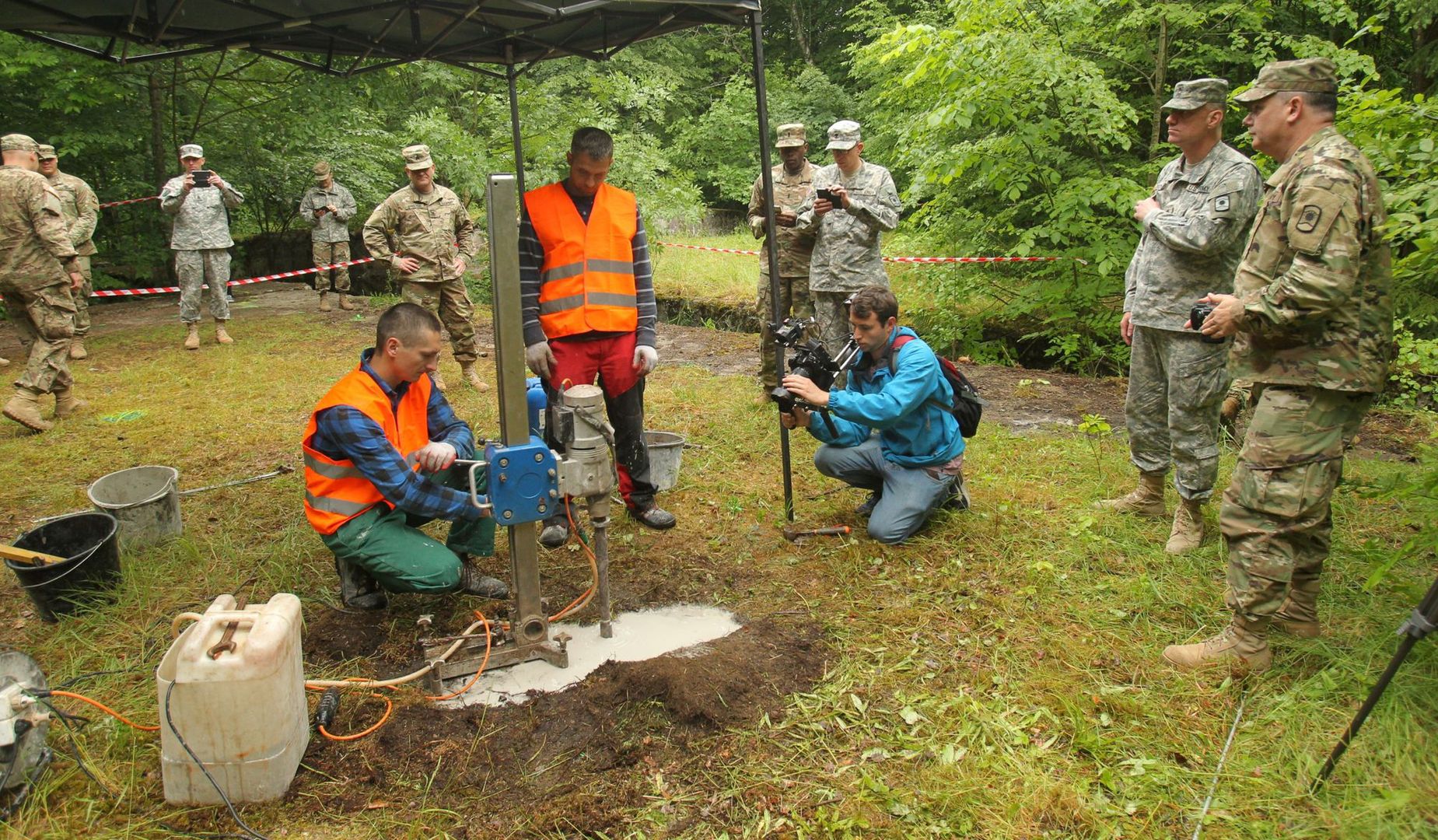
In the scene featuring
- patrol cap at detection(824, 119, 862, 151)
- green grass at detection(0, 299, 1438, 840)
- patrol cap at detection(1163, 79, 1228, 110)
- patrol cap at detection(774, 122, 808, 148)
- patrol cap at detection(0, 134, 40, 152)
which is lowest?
green grass at detection(0, 299, 1438, 840)

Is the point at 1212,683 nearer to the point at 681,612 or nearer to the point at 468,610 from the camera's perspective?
the point at 681,612

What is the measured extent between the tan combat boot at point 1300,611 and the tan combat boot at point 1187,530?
0.82 metres

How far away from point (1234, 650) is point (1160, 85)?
20.6ft

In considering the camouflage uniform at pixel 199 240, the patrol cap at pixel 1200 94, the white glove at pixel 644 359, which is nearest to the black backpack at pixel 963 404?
the white glove at pixel 644 359

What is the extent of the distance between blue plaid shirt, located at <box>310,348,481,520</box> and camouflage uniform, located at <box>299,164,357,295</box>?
8453 mm

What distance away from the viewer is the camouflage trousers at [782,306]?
6.30 m

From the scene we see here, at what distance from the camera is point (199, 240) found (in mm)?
8602

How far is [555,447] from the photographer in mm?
3676

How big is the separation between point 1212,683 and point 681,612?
6.47ft

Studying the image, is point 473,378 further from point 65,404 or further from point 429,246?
point 65,404

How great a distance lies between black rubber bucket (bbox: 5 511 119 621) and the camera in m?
3.45

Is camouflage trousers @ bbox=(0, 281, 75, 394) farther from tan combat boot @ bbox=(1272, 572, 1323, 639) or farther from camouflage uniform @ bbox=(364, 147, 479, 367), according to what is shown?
tan combat boot @ bbox=(1272, 572, 1323, 639)

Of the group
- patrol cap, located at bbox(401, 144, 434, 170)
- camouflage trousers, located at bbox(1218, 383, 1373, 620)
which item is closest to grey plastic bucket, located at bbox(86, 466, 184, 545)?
patrol cap, located at bbox(401, 144, 434, 170)

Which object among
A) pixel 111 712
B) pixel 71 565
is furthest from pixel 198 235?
pixel 111 712
